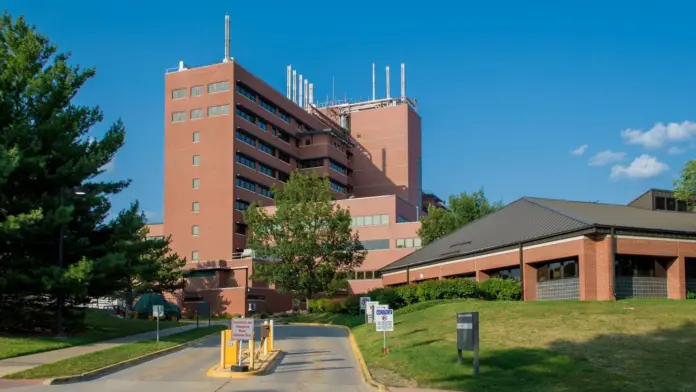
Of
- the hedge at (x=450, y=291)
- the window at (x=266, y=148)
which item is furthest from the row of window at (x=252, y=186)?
the hedge at (x=450, y=291)

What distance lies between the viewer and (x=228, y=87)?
3342 inches

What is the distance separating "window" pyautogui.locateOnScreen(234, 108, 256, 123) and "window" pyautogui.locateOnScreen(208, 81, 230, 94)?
115 inches

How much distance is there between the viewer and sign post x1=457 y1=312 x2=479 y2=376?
17.4 metres

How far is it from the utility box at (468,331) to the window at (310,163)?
84705 millimetres

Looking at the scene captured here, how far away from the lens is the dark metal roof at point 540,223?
115ft

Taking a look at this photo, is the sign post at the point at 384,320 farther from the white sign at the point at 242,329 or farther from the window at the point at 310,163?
the window at the point at 310,163

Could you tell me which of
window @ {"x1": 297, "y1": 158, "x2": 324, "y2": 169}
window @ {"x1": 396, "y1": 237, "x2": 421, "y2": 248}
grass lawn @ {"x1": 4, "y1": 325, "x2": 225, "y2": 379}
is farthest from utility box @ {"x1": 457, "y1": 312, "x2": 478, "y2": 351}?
window @ {"x1": 297, "y1": 158, "x2": 324, "y2": 169}

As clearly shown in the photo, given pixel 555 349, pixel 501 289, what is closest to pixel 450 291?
pixel 501 289

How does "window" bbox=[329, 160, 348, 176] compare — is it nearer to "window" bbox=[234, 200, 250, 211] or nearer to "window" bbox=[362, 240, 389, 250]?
"window" bbox=[234, 200, 250, 211]

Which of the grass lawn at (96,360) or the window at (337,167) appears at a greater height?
the window at (337,167)

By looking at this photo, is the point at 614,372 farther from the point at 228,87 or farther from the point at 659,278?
the point at 228,87

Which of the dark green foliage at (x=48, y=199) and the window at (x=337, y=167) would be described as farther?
the window at (x=337, y=167)

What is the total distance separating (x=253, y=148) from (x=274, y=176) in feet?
22.1

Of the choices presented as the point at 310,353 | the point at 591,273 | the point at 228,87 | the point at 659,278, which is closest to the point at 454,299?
the point at 591,273
